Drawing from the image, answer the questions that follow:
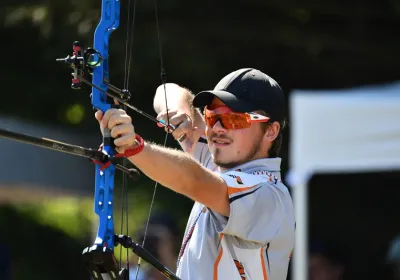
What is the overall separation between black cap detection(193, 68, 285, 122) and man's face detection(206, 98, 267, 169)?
0.26ft

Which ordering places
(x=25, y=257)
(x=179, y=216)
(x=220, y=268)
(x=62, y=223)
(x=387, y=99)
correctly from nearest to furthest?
1. (x=220, y=268)
2. (x=387, y=99)
3. (x=179, y=216)
4. (x=25, y=257)
5. (x=62, y=223)

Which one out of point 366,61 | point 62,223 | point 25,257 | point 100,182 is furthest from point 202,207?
point 62,223

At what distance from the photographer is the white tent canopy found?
569 centimetres

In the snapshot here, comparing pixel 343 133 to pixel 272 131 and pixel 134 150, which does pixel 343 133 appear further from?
pixel 134 150

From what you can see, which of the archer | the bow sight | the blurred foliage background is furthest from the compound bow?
the blurred foliage background

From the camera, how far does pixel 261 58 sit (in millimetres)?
8016

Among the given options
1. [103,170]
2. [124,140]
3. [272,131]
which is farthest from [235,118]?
[124,140]

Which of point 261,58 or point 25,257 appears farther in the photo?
point 25,257

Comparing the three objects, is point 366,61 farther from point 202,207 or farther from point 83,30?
point 202,207

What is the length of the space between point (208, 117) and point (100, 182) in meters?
0.60

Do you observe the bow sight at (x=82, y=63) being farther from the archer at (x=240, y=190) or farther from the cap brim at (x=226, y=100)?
the cap brim at (x=226, y=100)

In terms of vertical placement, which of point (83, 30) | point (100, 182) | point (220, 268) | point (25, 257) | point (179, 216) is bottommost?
point (25, 257)

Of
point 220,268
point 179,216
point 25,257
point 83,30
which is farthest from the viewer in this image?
point 25,257

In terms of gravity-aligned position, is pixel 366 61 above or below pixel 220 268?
above
